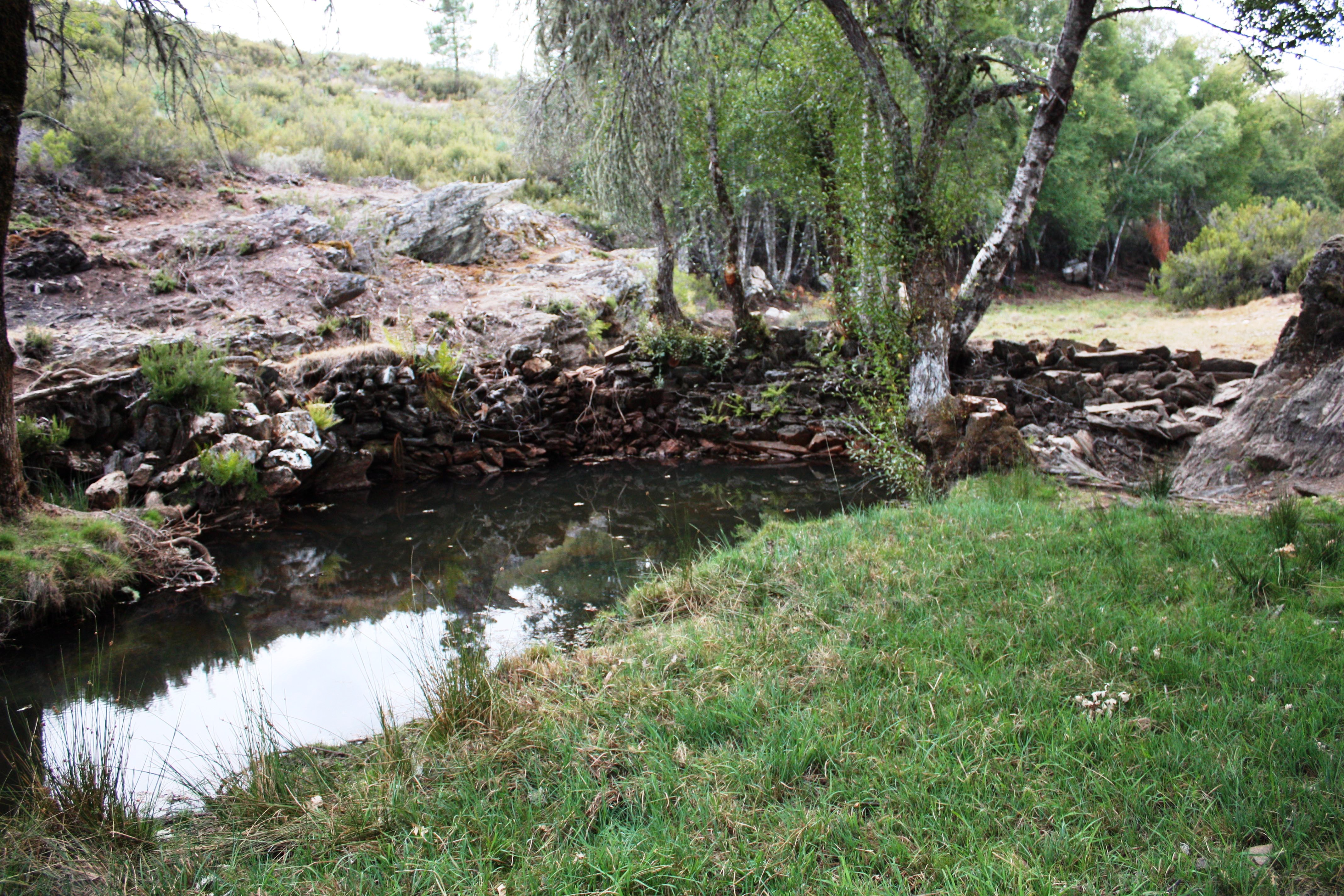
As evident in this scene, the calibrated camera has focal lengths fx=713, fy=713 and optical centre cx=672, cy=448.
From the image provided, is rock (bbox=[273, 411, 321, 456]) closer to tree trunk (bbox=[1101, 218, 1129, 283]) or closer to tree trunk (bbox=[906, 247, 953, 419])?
tree trunk (bbox=[906, 247, 953, 419])

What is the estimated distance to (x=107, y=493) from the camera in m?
7.20

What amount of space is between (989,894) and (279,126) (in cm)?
2451

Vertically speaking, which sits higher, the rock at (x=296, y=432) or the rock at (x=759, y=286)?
the rock at (x=759, y=286)

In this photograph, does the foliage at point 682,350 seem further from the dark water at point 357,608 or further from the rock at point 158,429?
the rock at point 158,429

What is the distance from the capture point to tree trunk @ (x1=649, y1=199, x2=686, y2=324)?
13.0 m

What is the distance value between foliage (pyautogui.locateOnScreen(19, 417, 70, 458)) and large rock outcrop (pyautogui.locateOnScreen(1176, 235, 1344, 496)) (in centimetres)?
1100

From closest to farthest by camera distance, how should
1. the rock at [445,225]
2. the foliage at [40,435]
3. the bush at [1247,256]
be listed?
the foliage at [40,435]
the rock at [445,225]
the bush at [1247,256]

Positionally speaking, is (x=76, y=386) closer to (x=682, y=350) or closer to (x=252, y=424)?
(x=252, y=424)

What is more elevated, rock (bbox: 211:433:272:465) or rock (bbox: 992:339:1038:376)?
rock (bbox: 992:339:1038:376)

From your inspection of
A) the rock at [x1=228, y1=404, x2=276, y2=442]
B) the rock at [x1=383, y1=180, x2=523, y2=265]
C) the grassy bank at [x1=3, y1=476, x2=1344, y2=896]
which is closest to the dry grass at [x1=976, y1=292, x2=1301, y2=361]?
the grassy bank at [x1=3, y1=476, x2=1344, y2=896]

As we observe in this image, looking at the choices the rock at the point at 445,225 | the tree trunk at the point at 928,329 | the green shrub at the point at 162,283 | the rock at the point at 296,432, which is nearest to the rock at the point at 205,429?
the rock at the point at 296,432

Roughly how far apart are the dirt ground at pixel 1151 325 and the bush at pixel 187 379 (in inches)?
493

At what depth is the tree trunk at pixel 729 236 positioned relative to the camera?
1229 centimetres

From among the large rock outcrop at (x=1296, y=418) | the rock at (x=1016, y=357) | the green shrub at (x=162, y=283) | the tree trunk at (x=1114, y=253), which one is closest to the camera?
the large rock outcrop at (x=1296, y=418)
